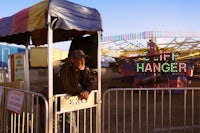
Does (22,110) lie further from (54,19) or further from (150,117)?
(150,117)

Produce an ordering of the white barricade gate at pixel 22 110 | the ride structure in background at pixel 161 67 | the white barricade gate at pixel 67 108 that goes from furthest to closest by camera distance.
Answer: the ride structure in background at pixel 161 67 → the white barricade gate at pixel 22 110 → the white barricade gate at pixel 67 108

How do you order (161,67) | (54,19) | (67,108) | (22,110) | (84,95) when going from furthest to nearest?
(161,67), (22,110), (84,95), (67,108), (54,19)

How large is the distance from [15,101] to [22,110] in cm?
27

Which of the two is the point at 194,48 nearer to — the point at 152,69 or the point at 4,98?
the point at 152,69

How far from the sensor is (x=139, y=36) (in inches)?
670

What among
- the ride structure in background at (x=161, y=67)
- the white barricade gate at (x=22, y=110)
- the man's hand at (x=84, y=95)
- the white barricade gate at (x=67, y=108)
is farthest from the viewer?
the ride structure in background at (x=161, y=67)

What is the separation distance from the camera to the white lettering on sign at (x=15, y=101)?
448 cm

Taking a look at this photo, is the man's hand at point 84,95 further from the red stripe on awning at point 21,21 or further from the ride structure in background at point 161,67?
the ride structure in background at point 161,67

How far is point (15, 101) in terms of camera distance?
4.65 metres

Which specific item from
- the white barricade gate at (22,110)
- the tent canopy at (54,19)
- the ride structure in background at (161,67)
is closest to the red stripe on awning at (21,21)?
the tent canopy at (54,19)

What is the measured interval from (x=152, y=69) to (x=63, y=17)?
857cm

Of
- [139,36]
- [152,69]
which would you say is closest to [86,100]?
[152,69]

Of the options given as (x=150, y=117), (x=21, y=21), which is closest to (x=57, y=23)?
(x=21, y=21)

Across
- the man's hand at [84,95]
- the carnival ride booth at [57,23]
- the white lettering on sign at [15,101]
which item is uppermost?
the carnival ride booth at [57,23]
